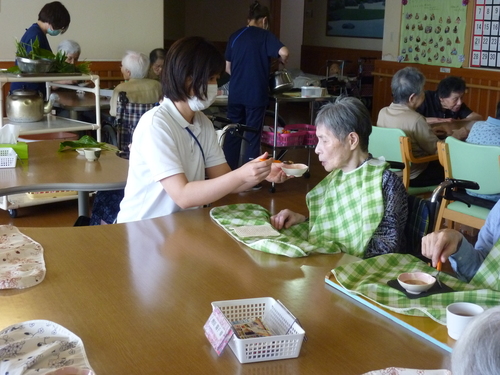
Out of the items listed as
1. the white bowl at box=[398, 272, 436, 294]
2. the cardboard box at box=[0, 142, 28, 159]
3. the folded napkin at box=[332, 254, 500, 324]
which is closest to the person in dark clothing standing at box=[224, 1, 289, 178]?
the cardboard box at box=[0, 142, 28, 159]

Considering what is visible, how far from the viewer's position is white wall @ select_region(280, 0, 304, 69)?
1090 centimetres

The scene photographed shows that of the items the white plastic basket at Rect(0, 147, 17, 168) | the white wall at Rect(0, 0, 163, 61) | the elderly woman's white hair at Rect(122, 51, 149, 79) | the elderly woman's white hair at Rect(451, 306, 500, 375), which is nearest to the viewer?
the elderly woman's white hair at Rect(451, 306, 500, 375)

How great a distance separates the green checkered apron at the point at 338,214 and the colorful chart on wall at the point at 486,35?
204 inches

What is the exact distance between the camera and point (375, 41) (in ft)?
32.4

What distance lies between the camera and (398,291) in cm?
154

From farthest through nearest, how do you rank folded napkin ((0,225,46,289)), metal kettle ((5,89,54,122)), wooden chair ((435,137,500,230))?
metal kettle ((5,89,54,122)) → wooden chair ((435,137,500,230)) → folded napkin ((0,225,46,289))

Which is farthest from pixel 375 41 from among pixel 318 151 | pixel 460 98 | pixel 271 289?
pixel 271 289

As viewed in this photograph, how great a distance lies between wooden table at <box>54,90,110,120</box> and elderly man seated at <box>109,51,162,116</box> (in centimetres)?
29

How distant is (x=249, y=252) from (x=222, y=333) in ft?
1.99

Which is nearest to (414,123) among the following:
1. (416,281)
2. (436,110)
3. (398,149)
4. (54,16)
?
(398,149)

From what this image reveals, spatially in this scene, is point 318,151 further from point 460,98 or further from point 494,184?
point 460,98

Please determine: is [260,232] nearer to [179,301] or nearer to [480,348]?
[179,301]

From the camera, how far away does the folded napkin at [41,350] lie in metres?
1.22

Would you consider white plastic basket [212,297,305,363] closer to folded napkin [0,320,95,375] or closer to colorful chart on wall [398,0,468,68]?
folded napkin [0,320,95,375]
